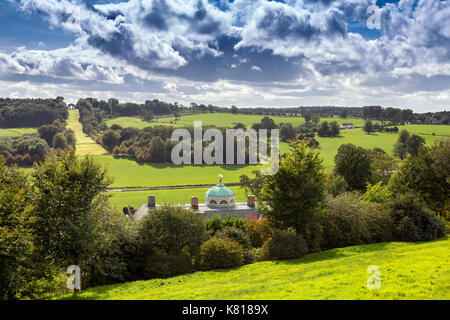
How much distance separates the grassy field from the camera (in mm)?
120781

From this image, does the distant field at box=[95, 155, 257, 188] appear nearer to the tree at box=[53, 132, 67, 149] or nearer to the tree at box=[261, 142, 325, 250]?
the tree at box=[53, 132, 67, 149]

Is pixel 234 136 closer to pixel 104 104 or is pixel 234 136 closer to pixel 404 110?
pixel 404 110

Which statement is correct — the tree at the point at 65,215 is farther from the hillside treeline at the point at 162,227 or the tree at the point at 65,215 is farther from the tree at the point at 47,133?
the tree at the point at 47,133

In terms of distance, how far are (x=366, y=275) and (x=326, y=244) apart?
14.2m

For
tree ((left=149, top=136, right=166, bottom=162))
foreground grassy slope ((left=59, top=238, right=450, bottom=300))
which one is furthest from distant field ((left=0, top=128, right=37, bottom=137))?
foreground grassy slope ((left=59, top=238, right=450, bottom=300))

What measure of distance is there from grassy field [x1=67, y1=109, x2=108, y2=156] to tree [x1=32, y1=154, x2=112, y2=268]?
87.7 meters

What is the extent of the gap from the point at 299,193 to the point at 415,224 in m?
10.5

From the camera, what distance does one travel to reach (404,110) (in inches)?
6358

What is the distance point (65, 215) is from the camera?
69.5 ft

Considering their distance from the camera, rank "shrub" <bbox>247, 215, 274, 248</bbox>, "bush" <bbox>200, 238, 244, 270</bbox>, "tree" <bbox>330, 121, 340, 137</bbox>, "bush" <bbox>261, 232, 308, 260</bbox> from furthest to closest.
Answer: "tree" <bbox>330, 121, 340, 137</bbox>, "shrub" <bbox>247, 215, 274, 248</bbox>, "bush" <bbox>261, 232, 308, 260</bbox>, "bush" <bbox>200, 238, 244, 270</bbox>

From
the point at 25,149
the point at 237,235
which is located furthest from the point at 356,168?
the point at 25,149

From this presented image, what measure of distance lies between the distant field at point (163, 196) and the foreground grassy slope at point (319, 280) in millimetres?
53264

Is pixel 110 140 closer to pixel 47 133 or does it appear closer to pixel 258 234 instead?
pixel 47 133

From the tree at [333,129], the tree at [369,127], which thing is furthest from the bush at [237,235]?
the tree at [369,127]
